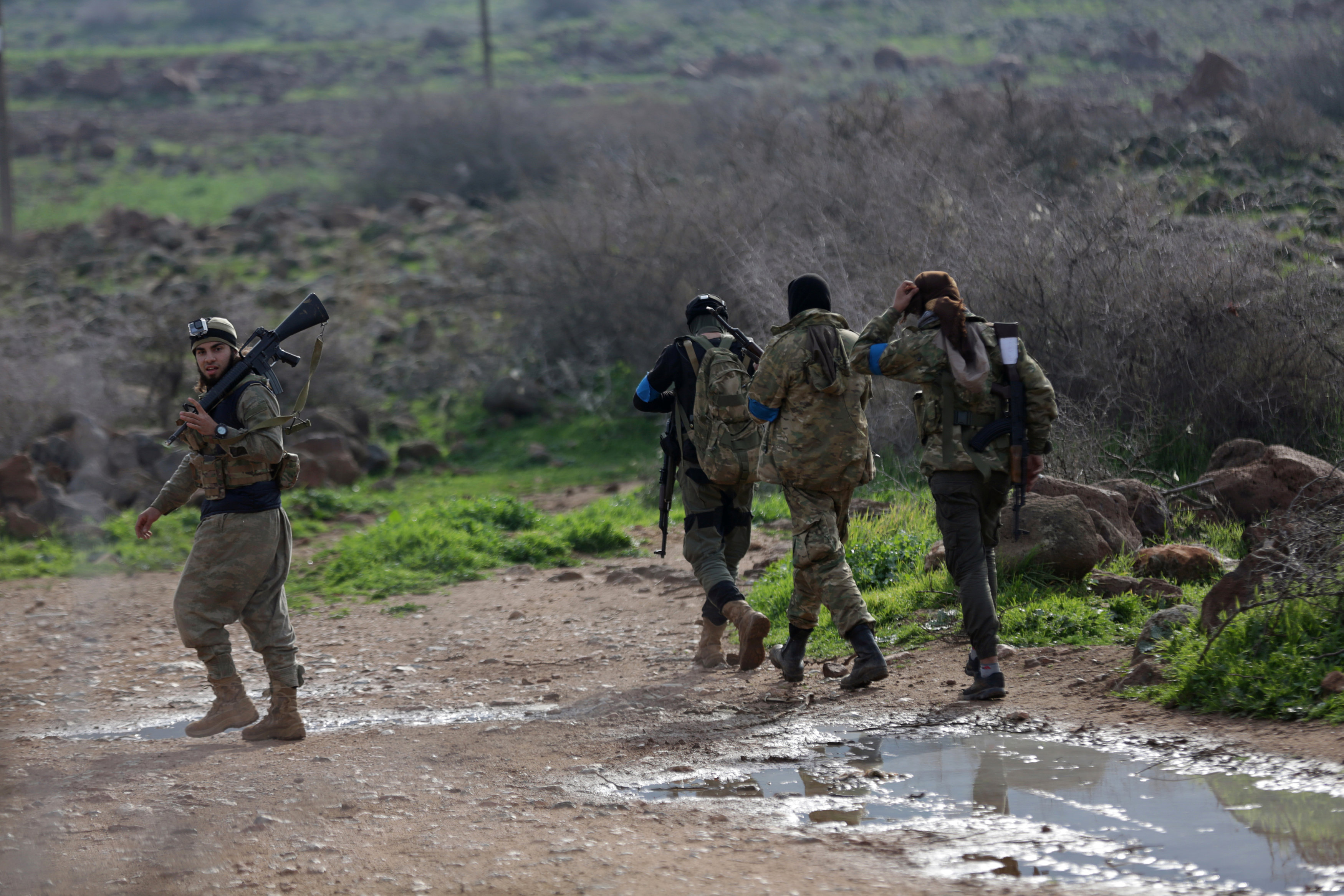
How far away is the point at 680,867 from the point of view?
155 inches

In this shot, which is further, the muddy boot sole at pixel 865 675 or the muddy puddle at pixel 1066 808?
the muddy boot sole at pixel 865 675

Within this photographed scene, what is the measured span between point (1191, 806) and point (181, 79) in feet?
187

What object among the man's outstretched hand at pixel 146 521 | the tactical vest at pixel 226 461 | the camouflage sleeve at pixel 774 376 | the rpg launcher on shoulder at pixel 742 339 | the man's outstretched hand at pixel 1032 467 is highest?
the rpg launcher on shoulder at pixel 742 339

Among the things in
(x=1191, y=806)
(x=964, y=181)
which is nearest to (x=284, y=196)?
(x=964, y=181)

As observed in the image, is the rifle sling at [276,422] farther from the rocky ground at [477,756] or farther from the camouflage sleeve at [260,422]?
the rocky ground at [477,756]

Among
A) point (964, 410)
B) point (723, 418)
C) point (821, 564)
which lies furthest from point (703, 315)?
point (964, 410)

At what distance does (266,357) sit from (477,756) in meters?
2.03

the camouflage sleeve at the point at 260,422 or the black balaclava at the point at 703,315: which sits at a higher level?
the black balaclava at the point at 703,315

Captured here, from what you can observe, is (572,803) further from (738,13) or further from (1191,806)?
(738,13)

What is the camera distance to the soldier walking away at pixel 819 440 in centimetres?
580

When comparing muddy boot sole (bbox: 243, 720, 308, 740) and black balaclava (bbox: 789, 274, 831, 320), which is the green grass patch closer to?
black balaclava (bbox: 789, 274, 831, 320)

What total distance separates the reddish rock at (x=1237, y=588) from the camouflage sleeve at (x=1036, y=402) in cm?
102

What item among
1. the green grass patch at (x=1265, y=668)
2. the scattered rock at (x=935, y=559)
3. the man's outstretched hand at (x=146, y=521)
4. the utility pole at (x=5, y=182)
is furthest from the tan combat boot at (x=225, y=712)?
the utility pole at (x=5, y=182)

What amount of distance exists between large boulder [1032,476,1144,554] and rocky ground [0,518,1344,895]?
1.42 m
